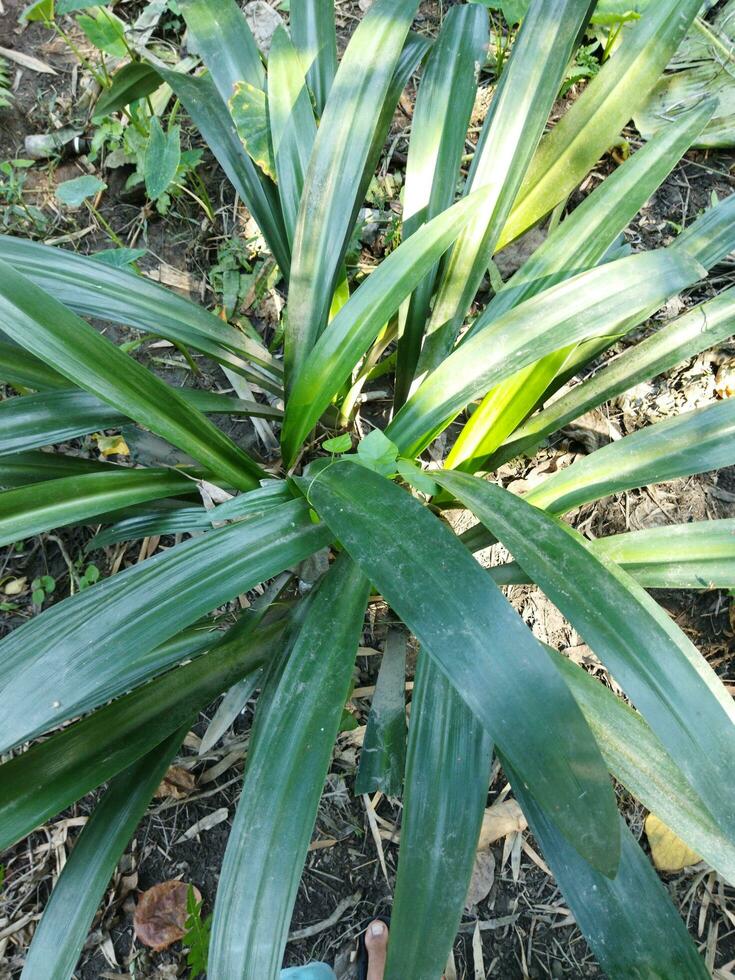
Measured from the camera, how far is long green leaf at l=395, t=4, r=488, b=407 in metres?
1.25

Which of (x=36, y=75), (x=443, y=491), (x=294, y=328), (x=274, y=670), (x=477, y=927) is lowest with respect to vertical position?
(x=477, y=927)

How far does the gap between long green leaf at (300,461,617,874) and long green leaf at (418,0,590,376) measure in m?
0.67

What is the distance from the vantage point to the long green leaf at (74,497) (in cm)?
91

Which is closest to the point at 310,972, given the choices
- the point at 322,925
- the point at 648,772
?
the point at 322,925

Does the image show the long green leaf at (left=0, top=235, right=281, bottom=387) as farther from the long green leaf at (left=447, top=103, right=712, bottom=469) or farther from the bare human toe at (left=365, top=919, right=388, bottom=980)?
the bare human toe at (left=365, top=919, right=388, bottom=980)

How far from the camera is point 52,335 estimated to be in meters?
0.86

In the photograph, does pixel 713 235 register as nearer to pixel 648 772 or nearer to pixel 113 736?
pixel 648 772

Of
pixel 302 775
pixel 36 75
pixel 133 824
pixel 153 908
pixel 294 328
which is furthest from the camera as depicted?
pixel 36 75

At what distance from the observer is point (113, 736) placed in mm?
970

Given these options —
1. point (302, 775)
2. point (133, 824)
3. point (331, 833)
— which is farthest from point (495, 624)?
point (331, 833)

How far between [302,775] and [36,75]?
6.55ft

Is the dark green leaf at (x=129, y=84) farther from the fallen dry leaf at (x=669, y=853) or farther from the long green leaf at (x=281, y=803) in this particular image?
the fallen dry leaf at (x=669, y=853)

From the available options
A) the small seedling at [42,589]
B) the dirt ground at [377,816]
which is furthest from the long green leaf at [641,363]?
the small seedling at [42,589]

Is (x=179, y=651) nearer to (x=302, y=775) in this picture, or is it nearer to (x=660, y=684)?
(x=302, y=775)
